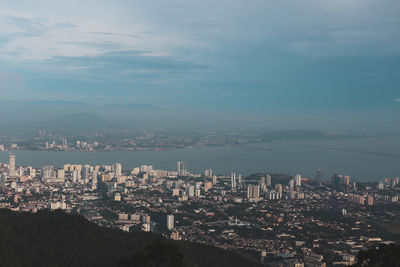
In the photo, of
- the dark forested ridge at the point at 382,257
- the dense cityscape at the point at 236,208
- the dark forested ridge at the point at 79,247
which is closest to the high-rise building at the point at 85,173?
the dense cityscape at the point at 236,208

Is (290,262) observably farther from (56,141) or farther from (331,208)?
(56,141)

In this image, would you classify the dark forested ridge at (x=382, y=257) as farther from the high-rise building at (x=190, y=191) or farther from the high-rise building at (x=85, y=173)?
the high-rise building at (x=85, y=173)

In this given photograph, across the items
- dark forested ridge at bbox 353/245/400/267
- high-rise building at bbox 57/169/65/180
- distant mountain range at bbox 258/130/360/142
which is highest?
distant mountain range at bbox 258/130/360/142

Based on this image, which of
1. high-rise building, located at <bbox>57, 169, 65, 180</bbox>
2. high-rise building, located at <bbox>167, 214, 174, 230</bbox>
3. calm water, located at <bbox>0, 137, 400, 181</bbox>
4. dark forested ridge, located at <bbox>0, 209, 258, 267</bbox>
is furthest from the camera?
calm water, located at <bbox>0, 137, 400, 181</bbox>

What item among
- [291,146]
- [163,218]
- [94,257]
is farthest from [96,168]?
[291,146]

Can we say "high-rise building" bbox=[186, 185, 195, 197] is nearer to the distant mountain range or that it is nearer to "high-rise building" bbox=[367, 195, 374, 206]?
"high-rise building" bbox=[367, 195, 374, 206]

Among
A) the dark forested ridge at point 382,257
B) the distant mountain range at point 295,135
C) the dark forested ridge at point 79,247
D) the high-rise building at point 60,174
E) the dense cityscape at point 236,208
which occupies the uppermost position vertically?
the distant mountain range at point 295,135

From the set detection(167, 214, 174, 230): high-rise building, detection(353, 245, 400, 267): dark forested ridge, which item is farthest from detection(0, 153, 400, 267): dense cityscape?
detection(353, 245, 400, 267): dark forested ridge
